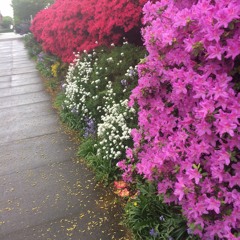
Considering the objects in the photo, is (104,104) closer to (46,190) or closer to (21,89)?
(46,190)

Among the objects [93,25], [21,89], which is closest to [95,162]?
[93,25]

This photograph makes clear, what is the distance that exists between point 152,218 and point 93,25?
4.30 m

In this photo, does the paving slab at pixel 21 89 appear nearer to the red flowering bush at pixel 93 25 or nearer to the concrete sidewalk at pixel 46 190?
the red flowering bush at pixel 93 25

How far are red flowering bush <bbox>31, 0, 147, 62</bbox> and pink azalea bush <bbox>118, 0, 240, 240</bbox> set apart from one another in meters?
3.37

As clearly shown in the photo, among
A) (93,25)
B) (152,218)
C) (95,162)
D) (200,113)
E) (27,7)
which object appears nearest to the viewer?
(200,113)

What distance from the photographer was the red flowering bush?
5.96m

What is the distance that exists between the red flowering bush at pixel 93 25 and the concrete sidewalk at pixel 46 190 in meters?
1.66

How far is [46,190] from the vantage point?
412cm

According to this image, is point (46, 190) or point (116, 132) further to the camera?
point (116, 132)

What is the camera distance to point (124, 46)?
5957 mm

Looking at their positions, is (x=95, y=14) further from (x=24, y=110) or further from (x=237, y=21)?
(x=237, y=21)

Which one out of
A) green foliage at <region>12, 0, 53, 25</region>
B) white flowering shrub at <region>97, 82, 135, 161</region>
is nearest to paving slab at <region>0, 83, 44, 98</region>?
white flowering shrub at <region>97, 82, 135, 161</region>

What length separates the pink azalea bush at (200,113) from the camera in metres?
2.07

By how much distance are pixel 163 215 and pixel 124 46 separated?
140 inches
